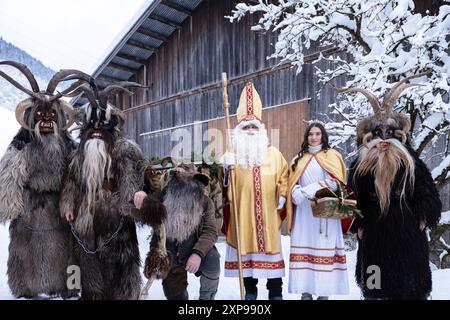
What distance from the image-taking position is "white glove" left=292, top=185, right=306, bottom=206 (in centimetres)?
449

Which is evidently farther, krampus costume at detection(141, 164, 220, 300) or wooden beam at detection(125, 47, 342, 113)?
wooden beam at detection(125, 47, 342, 113)

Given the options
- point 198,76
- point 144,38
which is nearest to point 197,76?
point 198,76

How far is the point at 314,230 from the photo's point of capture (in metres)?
4.58

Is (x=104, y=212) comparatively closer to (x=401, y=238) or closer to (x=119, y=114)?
(x=119, y=114)

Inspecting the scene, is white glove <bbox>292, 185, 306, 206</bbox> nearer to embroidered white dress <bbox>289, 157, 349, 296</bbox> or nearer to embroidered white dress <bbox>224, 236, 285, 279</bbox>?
embroidered white dress <bbox>289, 157, 349, 296</bbox>

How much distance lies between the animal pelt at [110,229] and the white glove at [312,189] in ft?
5.32

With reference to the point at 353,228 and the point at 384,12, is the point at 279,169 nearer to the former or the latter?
the point at 353,228

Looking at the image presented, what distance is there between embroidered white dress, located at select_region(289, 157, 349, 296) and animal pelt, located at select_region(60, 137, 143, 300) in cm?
159

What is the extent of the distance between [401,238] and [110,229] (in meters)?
2.75

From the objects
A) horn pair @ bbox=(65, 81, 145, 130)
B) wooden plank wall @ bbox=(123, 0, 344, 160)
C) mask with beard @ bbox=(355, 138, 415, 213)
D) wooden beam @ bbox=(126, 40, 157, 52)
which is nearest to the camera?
mask with beard @ bbox=(355, 138, 415, 213)

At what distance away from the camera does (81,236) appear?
14.5 ft

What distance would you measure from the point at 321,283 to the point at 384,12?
374cm

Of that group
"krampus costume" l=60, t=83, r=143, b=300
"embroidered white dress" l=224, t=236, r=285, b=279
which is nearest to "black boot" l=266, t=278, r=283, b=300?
"embroidered white dress" l=224, t=236, r=285, b=279

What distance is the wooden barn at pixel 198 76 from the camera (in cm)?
917
